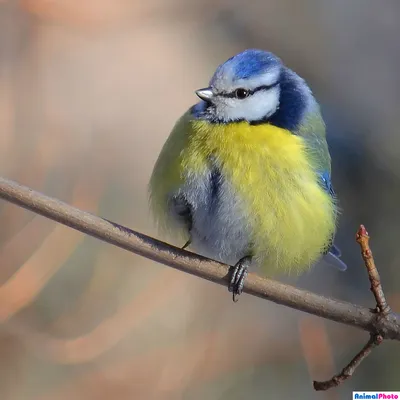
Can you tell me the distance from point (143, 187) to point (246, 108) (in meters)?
1.02

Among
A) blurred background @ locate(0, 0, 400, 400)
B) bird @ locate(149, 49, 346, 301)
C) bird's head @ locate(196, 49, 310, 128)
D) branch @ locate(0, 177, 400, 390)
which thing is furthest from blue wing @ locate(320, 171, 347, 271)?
blurred background @ locate(0, 0, 400, 400)

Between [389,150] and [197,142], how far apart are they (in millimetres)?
1210

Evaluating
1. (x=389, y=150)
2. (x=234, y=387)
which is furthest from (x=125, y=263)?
(x=389, y=150)

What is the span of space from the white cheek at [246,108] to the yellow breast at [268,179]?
0.7 inches

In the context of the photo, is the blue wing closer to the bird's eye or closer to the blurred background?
the bird's eye

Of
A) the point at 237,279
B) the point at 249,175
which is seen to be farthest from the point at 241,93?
the point at 237,279

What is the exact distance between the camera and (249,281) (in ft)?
2.81

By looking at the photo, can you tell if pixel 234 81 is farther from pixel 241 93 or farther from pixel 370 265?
pixel 370 265

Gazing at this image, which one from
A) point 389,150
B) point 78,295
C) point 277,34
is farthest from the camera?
point 277,34

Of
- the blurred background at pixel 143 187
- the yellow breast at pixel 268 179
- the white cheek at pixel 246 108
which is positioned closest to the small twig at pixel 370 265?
the yellow breast at pixel 268 179

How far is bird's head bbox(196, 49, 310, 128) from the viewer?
943mm

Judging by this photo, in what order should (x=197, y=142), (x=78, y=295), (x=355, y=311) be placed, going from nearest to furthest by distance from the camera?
(x=355, y=311) → (x=197, y=142) → (x=78, y=295)

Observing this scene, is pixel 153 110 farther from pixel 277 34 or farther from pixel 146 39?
pixel 277 34

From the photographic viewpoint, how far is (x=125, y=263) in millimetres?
1779
